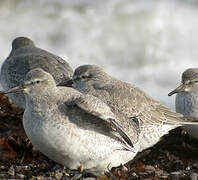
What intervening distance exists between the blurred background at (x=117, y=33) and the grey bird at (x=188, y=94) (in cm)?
523

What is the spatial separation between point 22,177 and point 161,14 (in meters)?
11.2

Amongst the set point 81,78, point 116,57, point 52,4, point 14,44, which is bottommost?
point 81,78

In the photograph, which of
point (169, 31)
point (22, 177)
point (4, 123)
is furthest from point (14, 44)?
point (169, 31)

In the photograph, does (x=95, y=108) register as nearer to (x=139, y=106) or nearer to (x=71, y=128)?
(x=71, y=128)

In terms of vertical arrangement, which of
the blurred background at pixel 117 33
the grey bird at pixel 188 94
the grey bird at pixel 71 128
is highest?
the blurred background at pixel 117 33

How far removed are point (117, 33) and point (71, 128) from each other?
1027 cm

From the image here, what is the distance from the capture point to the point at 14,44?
930cm

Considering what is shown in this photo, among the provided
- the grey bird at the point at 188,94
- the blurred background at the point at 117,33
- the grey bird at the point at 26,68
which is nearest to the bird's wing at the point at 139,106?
the grey bird at the point at 188,94

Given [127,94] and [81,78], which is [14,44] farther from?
[127,94]

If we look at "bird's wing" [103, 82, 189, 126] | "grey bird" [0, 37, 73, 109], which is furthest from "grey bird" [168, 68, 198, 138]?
"grey bird" [0, 37, 73, 109]

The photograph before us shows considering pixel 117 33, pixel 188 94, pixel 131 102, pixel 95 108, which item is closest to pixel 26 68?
pixel 131 102

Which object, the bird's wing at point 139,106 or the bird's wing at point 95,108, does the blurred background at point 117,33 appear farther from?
the bird's wing at point 95,108

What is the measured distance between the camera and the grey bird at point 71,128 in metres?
4.88

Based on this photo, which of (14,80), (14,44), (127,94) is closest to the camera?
(127,94)
